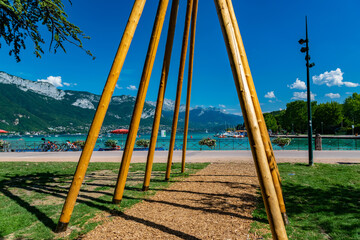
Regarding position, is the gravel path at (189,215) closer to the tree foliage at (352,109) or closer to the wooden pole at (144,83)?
the wooden pole at (144,83)

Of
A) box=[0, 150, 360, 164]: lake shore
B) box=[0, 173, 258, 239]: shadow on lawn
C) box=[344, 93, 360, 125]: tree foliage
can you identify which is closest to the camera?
box=[0, 173, 258, 239]: shadow on lawn

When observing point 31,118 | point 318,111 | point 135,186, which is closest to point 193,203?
point 135,186

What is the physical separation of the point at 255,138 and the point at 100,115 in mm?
3042

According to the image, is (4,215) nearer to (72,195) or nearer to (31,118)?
(72,195)

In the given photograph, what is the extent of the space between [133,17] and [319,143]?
22.6m

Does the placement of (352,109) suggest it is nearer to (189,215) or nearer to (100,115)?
(189,215)

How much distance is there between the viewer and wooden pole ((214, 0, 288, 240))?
9.16ft

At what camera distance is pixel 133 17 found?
482cm

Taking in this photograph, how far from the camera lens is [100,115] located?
175 inches

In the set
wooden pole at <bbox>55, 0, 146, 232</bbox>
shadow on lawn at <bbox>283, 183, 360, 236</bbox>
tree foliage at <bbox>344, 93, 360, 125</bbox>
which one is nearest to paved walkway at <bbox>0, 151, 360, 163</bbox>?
shadow on lawn at <bbox>283, 183, 360, 236</bbox>

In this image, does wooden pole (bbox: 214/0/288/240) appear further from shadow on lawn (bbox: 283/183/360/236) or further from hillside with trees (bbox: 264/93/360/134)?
hillside with trees (bbox: 264/93/360/134)

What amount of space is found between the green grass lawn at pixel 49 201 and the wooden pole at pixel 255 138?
11.1 ft

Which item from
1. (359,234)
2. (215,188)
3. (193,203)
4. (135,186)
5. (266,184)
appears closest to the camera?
(266,184)

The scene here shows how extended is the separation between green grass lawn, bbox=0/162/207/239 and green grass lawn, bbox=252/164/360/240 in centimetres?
349
